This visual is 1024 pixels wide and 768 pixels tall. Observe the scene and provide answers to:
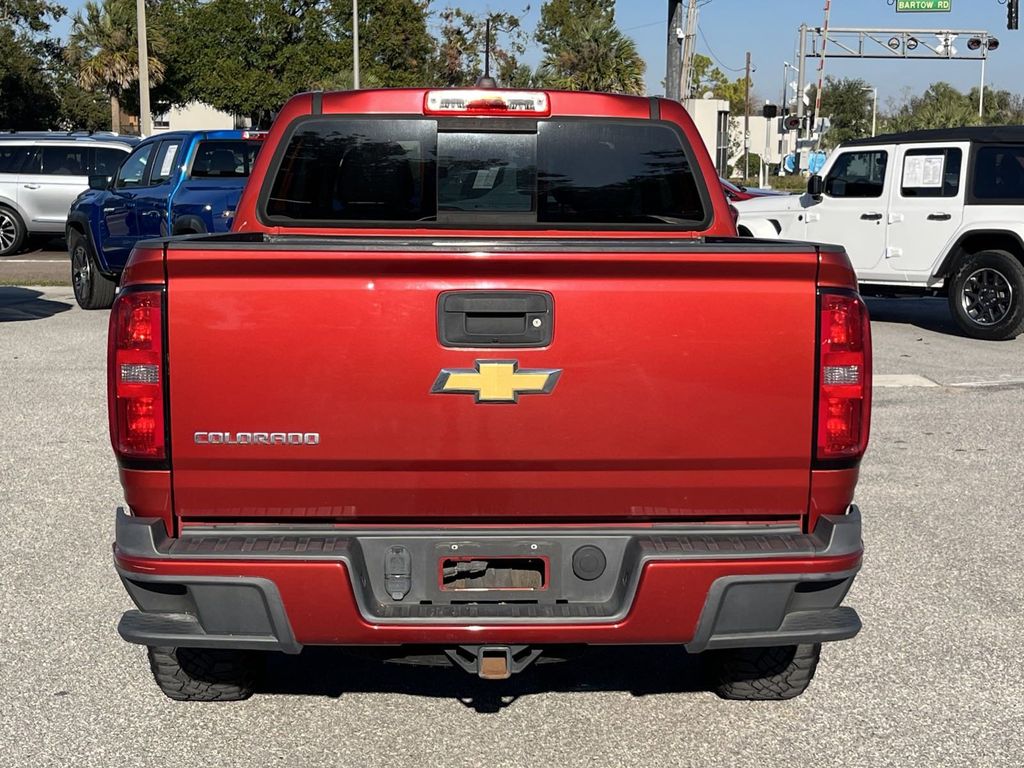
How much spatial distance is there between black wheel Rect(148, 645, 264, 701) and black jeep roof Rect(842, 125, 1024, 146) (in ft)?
36.1

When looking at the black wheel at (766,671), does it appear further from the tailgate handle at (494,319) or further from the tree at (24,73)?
the tree at (24,73)

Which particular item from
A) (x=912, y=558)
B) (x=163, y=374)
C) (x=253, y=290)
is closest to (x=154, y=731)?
(x=163, y=374)

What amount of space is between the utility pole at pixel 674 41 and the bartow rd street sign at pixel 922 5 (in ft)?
97.1

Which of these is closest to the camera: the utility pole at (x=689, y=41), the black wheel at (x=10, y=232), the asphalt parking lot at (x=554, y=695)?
the asphalt parking lot at (x=554, y=695)

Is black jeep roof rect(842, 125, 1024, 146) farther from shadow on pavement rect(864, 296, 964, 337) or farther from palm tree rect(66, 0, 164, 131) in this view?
palm tree rect(66, 0, 164, 131)

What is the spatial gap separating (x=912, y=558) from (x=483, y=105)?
2.96m

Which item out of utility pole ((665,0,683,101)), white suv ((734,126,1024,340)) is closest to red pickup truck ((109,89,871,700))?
white suv ((734,126,1024,340))

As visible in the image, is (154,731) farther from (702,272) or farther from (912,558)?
(912,558)

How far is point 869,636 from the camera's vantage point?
510 centimetres

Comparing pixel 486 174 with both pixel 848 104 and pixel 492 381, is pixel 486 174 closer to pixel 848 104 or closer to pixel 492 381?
pixel 492 381

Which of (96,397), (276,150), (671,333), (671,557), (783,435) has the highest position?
(276,150)

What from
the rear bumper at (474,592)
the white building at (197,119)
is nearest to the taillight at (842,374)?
the rear bumper at (474,592)

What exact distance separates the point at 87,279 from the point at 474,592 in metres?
12.5

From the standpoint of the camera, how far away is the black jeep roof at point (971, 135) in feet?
43.5
